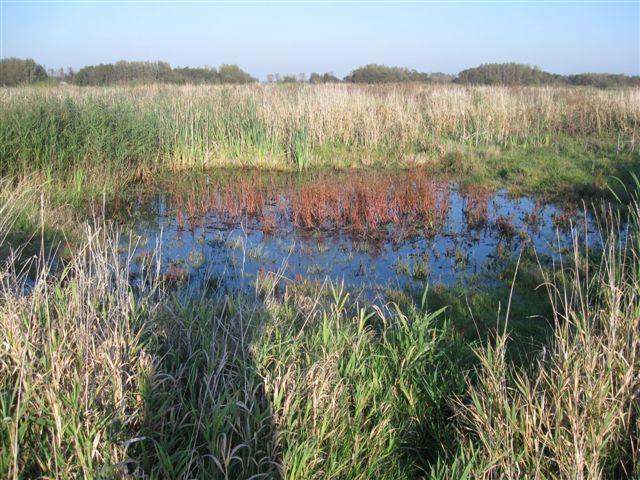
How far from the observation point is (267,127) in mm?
12344

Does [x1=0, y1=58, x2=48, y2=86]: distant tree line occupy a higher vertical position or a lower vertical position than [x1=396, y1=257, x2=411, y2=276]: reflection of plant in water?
higher

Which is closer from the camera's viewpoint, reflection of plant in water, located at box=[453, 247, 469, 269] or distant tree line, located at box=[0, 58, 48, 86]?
reflection of plant in water, located at box=[453, 247, 469, 269]

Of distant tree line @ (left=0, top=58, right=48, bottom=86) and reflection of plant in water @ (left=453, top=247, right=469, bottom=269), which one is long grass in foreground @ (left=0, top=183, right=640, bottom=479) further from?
distant tree line @ (left=0, top=58, right=48, bottom=86)

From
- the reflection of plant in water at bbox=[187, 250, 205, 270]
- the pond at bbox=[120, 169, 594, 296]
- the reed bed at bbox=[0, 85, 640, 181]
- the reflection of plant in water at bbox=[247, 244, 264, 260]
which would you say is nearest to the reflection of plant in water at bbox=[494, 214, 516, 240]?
the pond at bbox=[120, 169, 594, 296]

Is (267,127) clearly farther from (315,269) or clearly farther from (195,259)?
(315,269)

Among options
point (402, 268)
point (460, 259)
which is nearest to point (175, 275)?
point (402, 268)

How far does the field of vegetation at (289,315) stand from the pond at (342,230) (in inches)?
A: 2.5

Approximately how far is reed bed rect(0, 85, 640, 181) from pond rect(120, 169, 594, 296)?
1.18 m

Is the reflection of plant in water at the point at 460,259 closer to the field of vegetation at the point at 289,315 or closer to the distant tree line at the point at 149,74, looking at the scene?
the field of vegetation at the point at 289,315

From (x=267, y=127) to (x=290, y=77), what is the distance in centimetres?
3234

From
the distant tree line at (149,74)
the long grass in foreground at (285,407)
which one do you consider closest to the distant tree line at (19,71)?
the distant tree line at (149,74)

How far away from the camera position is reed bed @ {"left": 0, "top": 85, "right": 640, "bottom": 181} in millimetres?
9203

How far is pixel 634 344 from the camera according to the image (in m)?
3.00

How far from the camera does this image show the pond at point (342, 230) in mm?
6320
